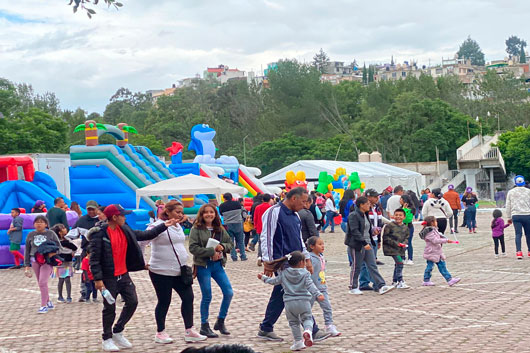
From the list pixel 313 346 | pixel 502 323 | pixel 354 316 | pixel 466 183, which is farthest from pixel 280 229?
pixel 466 183

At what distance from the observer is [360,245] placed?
11.0 metres

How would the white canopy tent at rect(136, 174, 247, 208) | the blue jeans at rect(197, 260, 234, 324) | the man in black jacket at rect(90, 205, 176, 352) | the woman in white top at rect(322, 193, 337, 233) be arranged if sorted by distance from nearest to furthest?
the man in black jacket at rect(90, 205, 176, 352)
the blue jeans at rect(197, 260, 234, 324)
the white canopy tent at rect(136, 174, 247, 208)
the woman in white top at rect(322, 193, 337, 233)

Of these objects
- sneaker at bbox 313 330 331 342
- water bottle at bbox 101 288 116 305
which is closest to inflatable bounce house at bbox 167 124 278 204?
sneaker at bbox 313 330 331 342

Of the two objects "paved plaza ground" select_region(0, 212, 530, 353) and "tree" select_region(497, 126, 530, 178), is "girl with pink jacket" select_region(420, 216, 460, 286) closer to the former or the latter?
"paved plaza ground" select_region(0, 212, 530, 353)

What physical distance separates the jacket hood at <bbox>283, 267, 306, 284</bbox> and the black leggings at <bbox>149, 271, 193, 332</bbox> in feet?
3.82

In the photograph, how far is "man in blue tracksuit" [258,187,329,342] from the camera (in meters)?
7.82

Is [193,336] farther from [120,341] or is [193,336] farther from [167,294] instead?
[120,341]

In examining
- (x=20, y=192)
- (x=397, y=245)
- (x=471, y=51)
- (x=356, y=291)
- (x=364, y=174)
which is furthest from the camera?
(x=471, y=51)

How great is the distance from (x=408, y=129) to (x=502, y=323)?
51.7 m

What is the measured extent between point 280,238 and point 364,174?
28.9 meters

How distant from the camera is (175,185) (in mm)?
21656

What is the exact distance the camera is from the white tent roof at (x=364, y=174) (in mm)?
35625

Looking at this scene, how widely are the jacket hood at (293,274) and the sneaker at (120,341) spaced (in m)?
1.84

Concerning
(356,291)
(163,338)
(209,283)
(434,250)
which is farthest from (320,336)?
(434,250)
